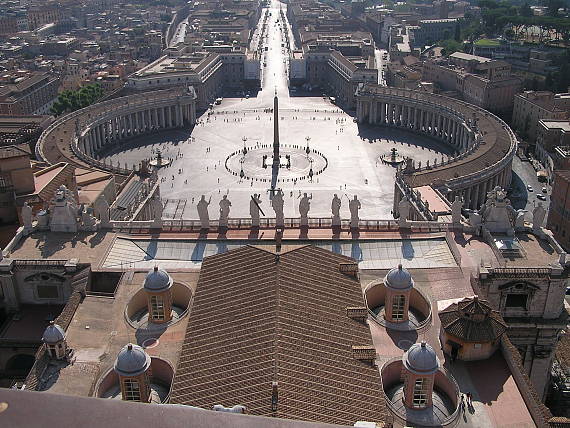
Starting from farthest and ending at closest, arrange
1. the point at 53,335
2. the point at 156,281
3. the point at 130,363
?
the point at 156,281
the point at 53,335
the point at 130,363

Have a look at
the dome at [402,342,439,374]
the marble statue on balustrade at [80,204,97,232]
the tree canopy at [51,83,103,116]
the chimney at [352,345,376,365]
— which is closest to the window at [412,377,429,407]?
the dome at [402,342,439,374]

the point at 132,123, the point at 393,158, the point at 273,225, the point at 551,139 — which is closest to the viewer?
the point at 273,225

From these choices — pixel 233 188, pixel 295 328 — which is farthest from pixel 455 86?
pixel 295 328

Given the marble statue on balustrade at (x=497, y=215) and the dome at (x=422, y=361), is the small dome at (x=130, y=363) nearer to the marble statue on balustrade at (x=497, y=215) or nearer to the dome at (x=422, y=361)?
the dome at (x=422, y=361)

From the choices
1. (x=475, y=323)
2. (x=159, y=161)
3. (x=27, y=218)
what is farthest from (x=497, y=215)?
(x=159, y=161)

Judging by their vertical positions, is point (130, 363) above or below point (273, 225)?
above

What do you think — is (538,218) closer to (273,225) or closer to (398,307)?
(398,307)
